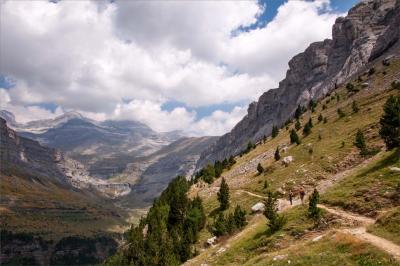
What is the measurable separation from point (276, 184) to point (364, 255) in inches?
1986

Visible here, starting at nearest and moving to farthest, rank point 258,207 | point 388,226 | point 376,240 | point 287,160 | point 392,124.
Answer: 1. point 376,240
2. point 388,226
3. point 392,124
4. point 258,207
5. point 287,160

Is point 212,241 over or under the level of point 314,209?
under

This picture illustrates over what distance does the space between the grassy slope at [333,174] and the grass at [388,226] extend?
7.5 inches

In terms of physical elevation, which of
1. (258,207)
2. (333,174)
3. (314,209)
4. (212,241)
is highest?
(333,174)

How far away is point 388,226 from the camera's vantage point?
34.9 meters

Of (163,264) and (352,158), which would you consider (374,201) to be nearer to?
(352,158)

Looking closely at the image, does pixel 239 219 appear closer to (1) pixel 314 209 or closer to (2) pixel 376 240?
(1) pixel 314 209

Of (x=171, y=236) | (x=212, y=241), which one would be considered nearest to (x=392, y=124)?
(x=212, y=241)

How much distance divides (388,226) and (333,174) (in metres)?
37.9

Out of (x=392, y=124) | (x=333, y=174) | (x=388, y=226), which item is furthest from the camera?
(x=333, y=174)

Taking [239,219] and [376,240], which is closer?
[376,240]

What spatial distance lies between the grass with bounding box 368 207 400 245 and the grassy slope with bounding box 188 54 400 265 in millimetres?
190

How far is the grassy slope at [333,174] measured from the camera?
3506cm

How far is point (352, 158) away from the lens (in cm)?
7256
